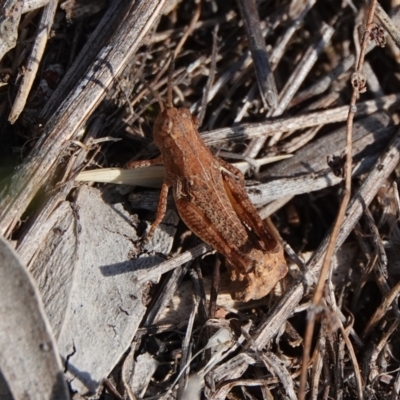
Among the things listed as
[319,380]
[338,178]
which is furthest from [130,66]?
[319,380]

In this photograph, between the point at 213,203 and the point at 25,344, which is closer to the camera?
the point at 25,344

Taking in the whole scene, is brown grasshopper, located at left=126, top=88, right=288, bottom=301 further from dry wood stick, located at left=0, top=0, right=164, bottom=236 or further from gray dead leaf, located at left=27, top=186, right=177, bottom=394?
dry wood stick, located at left=0, top=0, right=164, bottom=236

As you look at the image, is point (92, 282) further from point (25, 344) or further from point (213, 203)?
point (213, 203)

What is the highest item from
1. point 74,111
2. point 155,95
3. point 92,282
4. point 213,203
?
point 74,111

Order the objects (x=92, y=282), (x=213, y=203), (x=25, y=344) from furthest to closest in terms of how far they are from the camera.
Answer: (x=213, y=203)
(x=92, y=282)
(x=25, y=344)

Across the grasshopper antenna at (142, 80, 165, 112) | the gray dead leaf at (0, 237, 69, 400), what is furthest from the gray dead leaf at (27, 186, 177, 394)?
the grasshopper antenna at (142, 80, 165, 112)

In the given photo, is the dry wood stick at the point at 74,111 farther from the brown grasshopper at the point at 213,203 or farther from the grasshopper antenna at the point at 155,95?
the brown grasshopper at the point at 213,203

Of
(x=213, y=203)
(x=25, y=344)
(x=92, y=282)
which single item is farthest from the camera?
(x=213, y=203)

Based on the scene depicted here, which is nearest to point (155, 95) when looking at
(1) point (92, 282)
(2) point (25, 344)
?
(1) point (92, 282)
